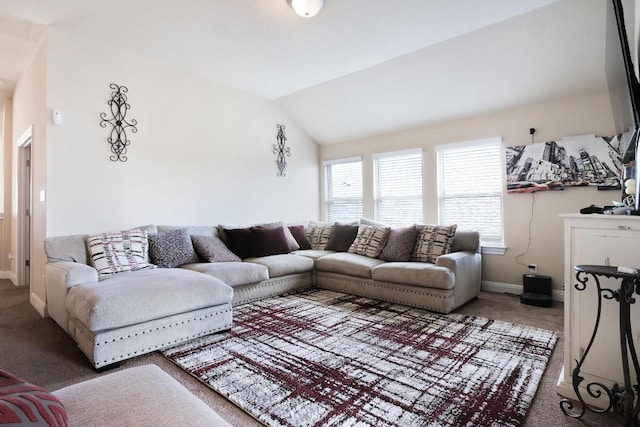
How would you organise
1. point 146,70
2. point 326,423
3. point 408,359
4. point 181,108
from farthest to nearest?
point 181,108
point 146,70
point 408,359
point 326,423

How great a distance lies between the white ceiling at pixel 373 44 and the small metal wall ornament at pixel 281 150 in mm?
850

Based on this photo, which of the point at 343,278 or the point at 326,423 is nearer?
the point at 326,423

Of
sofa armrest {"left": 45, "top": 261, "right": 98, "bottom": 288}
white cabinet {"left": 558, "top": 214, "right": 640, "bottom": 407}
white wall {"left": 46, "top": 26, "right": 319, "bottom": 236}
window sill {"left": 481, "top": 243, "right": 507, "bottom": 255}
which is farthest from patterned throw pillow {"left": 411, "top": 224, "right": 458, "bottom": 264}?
sofa armrest {"left": 45, "top": 261, "right": 98, "bottom": 288}

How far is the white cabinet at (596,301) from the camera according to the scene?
1.70 meters

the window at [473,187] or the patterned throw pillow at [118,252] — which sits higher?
the window at [473,187]

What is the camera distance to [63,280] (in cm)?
258

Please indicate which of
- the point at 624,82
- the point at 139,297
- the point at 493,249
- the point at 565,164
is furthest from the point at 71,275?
the point at 565,164

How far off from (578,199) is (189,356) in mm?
4075

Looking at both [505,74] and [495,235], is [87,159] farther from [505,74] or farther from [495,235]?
[495,235]

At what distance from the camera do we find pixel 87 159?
3.46 metres

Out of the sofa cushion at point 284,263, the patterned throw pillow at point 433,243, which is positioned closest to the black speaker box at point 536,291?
the patterned throw pillow at point 433,243

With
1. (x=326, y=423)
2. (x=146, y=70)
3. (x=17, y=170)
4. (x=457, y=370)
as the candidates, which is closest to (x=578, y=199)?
(x=457, y=370)

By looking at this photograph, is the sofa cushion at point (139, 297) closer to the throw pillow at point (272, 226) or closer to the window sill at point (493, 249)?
the throw pillow at point (272, 226)

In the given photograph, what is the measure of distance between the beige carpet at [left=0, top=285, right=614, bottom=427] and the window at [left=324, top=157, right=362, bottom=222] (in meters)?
2.55
